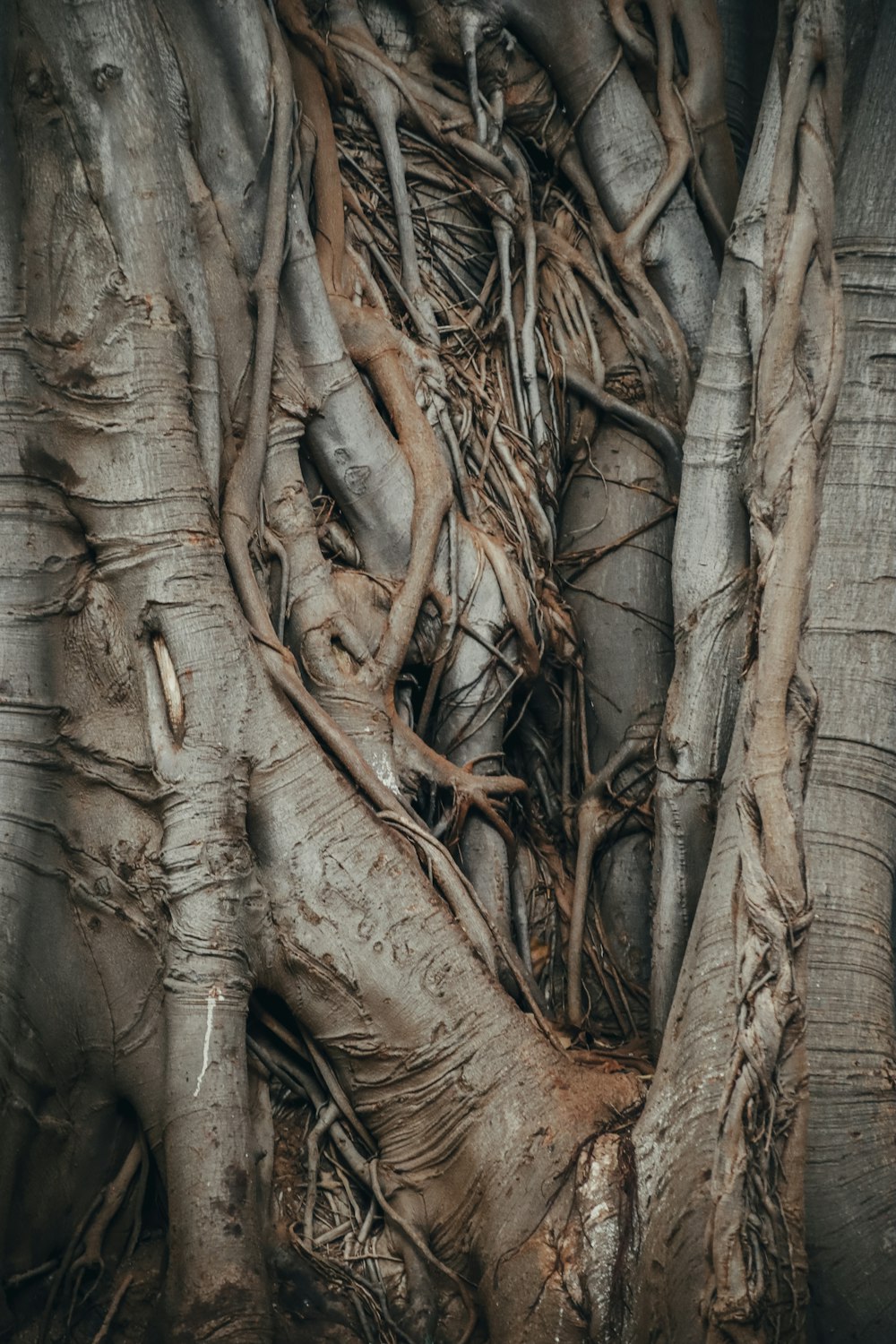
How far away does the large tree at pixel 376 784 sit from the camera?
2.22 m

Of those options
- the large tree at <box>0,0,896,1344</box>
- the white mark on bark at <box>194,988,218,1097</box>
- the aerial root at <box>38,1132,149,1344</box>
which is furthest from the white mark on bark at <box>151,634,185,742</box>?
the aerial root at <box>38,1132,149,1344</box>

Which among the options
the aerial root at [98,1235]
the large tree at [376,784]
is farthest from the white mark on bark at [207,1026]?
the aerial root at [98,1235]

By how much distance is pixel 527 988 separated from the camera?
257 centimetres

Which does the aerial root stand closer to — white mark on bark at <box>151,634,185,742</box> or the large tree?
the large tree

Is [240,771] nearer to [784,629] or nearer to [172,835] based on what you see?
[172,835]

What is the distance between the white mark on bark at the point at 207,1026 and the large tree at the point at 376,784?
0.01 meters

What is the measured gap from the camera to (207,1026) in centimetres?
227

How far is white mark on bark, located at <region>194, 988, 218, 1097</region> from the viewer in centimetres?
225

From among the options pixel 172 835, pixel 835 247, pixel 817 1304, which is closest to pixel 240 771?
pixel 172 835

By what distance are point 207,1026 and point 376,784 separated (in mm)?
535

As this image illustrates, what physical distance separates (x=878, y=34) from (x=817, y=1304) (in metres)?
2.48

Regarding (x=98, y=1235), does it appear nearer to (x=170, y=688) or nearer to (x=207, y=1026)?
(x=207, y=1026)

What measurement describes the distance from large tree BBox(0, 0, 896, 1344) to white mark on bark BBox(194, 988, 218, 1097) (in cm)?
1

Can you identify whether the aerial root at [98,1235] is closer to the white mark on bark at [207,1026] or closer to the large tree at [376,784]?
the large tree at [376,784]
